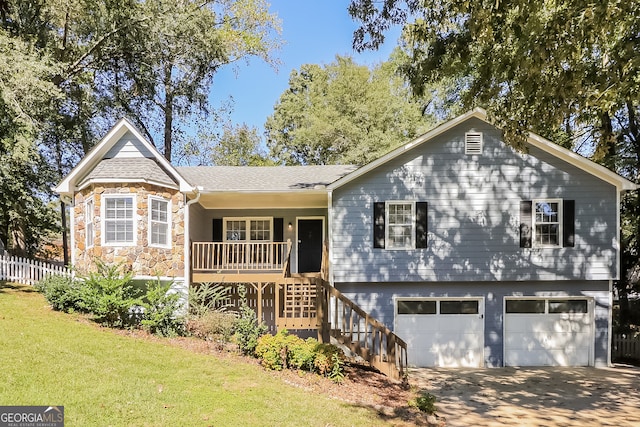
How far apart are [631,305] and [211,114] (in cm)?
2219

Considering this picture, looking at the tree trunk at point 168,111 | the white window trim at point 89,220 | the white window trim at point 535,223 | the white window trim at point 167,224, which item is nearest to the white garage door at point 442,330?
the white window trim at point 535,223

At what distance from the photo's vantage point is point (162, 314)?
10.9 metres

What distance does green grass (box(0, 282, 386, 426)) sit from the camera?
6.07 meters

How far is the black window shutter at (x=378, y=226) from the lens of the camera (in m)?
12.3

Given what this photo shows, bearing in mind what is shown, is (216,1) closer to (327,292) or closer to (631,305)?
(327,292)

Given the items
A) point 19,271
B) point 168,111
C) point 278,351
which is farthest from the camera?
point 168,111

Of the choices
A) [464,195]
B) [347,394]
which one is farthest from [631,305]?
[347,394]

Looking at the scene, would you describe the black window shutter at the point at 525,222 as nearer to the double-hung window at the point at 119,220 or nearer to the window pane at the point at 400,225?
the window pane at the point at 400,225

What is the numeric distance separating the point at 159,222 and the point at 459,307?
9.10m

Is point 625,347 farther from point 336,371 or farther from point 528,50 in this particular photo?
point 528,50

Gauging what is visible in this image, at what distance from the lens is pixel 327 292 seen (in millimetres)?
11688

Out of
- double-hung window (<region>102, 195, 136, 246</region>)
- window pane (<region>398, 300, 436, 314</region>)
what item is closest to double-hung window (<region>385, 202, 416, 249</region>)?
window pane (<region>398, 300, 436, 314</region>)

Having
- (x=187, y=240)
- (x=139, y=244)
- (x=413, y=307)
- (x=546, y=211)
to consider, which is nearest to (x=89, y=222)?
(x=139, y=244)

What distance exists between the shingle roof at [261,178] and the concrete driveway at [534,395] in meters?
6.62
